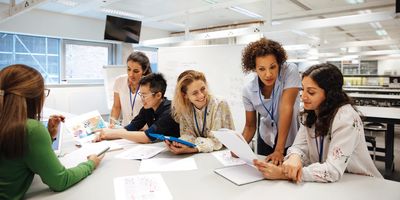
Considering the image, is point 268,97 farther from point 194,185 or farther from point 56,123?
point 56,123

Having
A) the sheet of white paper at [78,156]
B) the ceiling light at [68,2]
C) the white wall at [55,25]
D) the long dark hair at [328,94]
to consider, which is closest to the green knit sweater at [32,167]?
the sheet of white paper at [78,156]

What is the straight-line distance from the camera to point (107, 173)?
4.29ft

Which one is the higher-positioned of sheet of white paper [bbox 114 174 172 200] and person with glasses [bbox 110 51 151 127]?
person with glasses [bbox 110 51 151 127]

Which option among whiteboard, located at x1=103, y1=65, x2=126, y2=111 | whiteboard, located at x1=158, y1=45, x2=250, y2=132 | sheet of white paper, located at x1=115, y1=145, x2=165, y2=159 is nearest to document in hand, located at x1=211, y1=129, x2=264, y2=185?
sheet of white paper, located at x1=115, y1=145, x2=165, y2=159

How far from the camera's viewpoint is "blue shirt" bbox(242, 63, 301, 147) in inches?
63.6

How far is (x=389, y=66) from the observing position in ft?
41.3

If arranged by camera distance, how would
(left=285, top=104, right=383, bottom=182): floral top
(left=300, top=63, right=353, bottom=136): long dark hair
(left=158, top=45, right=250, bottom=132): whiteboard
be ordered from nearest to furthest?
(left=285, top=104, right=383, bottom=182): floral top, (left=300, top=63, right=353, bottom=136): long dark hair, (left=158, top=45, right=250, bottom=132): whiteboard

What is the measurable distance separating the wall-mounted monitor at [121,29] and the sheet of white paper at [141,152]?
10.8 feet

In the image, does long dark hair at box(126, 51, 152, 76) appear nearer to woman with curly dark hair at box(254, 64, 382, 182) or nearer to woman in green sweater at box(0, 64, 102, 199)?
woman in green sweater at box(0, 64, 102, 199)

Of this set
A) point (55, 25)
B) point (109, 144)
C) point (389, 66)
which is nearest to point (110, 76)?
point (55, 25)

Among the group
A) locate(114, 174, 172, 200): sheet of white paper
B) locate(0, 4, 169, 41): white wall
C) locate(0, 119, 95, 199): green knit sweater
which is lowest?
locate(114, 174, 172, 200): sheet of white paper

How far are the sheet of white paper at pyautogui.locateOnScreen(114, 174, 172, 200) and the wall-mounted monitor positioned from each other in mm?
3792

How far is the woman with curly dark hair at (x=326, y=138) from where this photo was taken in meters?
1.15

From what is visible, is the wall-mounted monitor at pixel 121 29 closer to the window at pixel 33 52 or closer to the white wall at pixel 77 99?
the white wall at pixel 77 99
